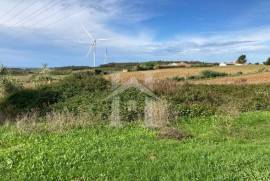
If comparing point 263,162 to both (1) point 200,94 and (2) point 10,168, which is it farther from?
(1) point 200,94

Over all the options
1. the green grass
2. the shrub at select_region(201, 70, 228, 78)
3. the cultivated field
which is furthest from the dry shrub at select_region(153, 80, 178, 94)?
the shrub at select_region(201, 70, 228, 78)

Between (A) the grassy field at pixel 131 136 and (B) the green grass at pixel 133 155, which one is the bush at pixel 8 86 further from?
(B) the green grass at pixel 133 155

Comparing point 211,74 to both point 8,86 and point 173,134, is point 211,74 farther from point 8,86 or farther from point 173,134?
point 173,134

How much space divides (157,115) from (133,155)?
6.51 meters

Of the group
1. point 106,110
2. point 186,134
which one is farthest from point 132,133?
point 106,110

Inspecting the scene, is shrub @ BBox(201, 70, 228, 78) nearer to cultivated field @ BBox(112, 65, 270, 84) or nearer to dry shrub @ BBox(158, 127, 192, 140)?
cultivated field @ BBox(112, 65, 270, 84)

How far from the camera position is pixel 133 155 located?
12711 mm

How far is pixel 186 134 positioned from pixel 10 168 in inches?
235

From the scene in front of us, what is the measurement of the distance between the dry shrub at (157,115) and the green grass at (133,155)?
1.02 m

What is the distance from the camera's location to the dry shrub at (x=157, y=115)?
18.3m

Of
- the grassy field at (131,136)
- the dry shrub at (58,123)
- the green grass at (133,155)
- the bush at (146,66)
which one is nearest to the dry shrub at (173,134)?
the grassy field at (131,136)

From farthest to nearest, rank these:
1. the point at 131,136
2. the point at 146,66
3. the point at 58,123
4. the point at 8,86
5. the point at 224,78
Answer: the point at 146,66 → the point at 224,78 → the point at 8,86 → the point at 58,123 → the point at 131,136

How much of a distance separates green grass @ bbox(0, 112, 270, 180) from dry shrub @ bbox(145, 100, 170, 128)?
102 centimetres

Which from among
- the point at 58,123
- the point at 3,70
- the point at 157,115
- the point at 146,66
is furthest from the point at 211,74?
the point at 58,123
